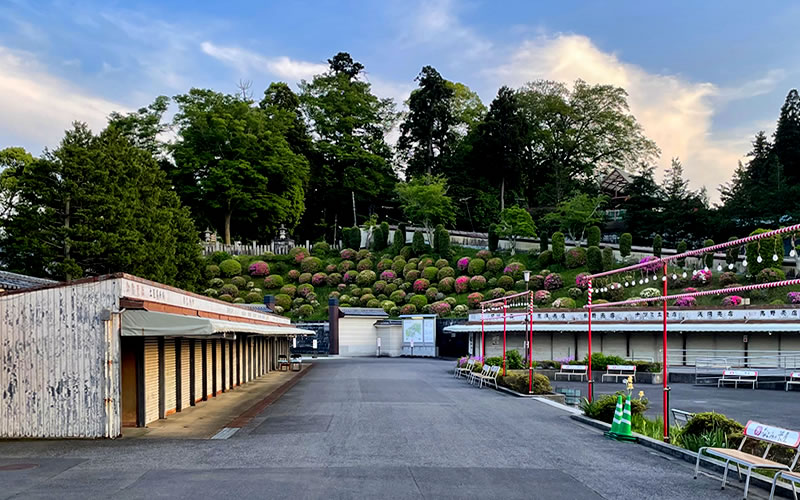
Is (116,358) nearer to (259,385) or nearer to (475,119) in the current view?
(259,385)

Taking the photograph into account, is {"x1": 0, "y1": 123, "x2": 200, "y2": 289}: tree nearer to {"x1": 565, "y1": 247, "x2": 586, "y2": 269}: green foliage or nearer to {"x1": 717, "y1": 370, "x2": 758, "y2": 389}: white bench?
{"x1": 717, "y1": 370, "x2": 758, "y2": 389}: white bench

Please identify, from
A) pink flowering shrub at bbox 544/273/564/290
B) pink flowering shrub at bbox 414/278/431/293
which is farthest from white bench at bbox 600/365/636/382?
pink flowering shrub at bbox 414/278/431/293

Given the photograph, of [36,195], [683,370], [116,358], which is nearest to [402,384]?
[683,370]

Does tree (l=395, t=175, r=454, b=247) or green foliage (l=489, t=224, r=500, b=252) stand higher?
tree (l=395, t=175, r=454, b=247)

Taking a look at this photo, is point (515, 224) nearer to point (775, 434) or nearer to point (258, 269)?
point (258, 269)

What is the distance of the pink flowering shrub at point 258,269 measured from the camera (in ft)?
220

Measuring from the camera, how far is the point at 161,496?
29.2 ft

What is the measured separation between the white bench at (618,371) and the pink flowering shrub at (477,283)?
28058mm

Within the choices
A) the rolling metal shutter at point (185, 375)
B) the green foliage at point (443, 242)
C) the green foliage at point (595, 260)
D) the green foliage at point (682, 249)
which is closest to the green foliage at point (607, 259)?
the green foliage at point (595, 260)

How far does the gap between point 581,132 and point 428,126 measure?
17490mm

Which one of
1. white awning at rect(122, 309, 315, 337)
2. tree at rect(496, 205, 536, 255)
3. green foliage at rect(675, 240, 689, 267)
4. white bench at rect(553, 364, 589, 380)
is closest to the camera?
white awning at rect(122, 309, 315, 337)

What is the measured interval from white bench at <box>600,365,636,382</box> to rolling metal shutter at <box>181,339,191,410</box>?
61.9ft

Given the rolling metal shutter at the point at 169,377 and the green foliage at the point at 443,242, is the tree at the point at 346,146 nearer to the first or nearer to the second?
the green foliage at the point at 443,242

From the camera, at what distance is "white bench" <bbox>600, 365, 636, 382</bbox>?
30353 millimetres
